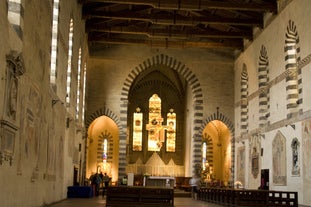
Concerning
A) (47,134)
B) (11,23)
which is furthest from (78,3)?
(11,23)

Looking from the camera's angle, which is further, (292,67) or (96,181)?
(96,181)

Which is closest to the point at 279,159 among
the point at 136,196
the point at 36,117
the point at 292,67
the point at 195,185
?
the point at 292,67

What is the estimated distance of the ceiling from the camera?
64.6 feet

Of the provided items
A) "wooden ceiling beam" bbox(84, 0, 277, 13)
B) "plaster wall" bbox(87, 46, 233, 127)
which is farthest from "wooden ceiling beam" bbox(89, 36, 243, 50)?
"wooden ceiling beam" bbox(84, 0, 277, 13)

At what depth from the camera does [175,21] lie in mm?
21734

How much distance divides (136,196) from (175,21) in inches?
383

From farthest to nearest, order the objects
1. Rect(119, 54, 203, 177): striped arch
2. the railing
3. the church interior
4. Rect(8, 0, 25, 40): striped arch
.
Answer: Rect(119, 54, 203, 177): striped arch, the railing, the church interior, Rect(8, 0, 25, 40): striped arch

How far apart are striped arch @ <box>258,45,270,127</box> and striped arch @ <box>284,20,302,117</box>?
2.82m

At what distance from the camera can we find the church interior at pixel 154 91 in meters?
10.5

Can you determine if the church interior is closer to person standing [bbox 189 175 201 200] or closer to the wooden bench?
person standing [bbox 189 175 201 200]

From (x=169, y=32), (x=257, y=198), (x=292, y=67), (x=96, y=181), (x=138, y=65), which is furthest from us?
(x=138, y=65)

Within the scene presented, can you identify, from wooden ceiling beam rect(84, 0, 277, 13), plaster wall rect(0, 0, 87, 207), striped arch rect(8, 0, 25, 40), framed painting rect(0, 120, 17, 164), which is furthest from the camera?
wooden ceiling beam rect(84, 0, 277, 13)

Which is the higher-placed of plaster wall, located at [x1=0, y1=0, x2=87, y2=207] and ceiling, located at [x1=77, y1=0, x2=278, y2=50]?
ceiling, located at [x1=77, y1=0, x2=278, y2=50]

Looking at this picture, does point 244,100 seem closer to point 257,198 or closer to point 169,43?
point 169,43
